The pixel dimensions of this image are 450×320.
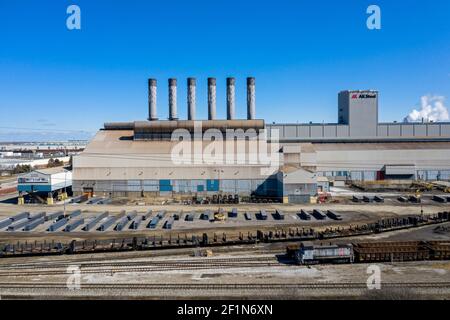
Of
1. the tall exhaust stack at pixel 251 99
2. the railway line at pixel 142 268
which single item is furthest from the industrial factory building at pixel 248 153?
the railway line at pixel 142 268

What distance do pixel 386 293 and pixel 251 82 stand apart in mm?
43003

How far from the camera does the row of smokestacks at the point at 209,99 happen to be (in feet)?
181

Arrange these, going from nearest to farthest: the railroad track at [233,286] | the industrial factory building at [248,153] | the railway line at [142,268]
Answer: the railroad track at [233,286], the railway line at [142,268], the industrial factory building at [248,153]

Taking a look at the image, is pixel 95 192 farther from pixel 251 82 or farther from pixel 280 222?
pixel 251 82

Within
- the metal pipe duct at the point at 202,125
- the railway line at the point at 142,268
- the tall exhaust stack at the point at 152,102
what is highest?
the tall exhaust stack at the point at 152,102

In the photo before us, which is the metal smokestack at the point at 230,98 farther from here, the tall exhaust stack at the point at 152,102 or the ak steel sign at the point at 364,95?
the ak steel sign at the point at 364,95

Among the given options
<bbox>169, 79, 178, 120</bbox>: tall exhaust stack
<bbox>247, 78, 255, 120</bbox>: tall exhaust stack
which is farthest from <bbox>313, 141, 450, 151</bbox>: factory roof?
<bbox>169, 79, 178, 120</bbox>: tall exhaust stack

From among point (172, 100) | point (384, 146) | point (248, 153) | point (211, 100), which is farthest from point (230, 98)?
point (384, 146)

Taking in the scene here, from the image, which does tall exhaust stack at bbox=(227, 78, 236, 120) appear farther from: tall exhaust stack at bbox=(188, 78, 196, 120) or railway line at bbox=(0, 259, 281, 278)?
railway line at bbox=(0, 259, 281, 278)

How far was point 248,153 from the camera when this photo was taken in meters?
45.6

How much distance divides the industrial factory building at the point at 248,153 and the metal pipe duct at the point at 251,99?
0.09 meters

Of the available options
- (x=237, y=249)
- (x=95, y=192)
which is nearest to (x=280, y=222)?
(x=237, y=249)

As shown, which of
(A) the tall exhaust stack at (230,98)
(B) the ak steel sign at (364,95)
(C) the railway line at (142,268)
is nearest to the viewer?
(C) the railway line at (142,268)

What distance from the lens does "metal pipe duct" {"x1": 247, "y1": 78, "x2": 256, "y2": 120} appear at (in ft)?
181
